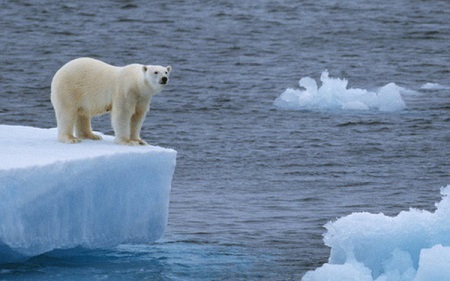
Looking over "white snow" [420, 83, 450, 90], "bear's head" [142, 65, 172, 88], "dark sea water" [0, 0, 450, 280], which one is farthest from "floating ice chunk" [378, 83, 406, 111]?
"bear's head" [142, 65, 172, 88]

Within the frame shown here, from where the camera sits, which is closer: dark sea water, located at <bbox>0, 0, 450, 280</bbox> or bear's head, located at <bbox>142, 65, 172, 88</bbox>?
bear's head, located at <bbox>142, 65, 172, 88</bbox>

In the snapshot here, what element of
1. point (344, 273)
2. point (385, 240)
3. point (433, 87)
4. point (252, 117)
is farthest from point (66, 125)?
point (433, 87)

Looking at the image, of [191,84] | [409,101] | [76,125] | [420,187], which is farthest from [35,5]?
[76,125]

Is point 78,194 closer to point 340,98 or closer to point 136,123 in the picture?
point 136,123

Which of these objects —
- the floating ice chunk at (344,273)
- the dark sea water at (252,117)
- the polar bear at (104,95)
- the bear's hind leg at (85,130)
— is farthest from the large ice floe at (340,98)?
the floating ice chunk at (344,273)

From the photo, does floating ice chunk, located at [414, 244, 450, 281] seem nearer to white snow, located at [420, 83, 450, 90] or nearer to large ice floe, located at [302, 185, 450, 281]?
large ice floe, located at [302, 185, 450, 281]

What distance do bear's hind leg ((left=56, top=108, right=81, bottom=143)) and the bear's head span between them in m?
0.81

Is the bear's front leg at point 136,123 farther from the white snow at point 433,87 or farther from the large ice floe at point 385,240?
the white snow at point 433,87

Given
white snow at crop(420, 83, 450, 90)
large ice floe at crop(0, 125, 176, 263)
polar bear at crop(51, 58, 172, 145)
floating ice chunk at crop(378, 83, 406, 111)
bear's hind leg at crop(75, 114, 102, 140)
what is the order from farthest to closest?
white snow at crop(420, 83, 450, 90) → floating ice chunk at crop(378, 83, 406, 111) → bear's hind leg at crop(75, 114, 102, 140) → polar bear at crop(51, 58, 172, 145) → large ice floe at crop(0, 125, 176, 263)

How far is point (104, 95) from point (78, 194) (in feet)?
3.39

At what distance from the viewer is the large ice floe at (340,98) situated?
21.8 m

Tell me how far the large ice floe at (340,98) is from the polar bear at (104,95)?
1084 centimetres

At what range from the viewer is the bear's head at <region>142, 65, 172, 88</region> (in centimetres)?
1077

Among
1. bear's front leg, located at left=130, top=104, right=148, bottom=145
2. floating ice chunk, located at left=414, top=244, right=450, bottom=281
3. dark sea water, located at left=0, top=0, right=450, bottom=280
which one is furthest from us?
dark sea water, located at left=0, top=0, right=450, bottom=280
